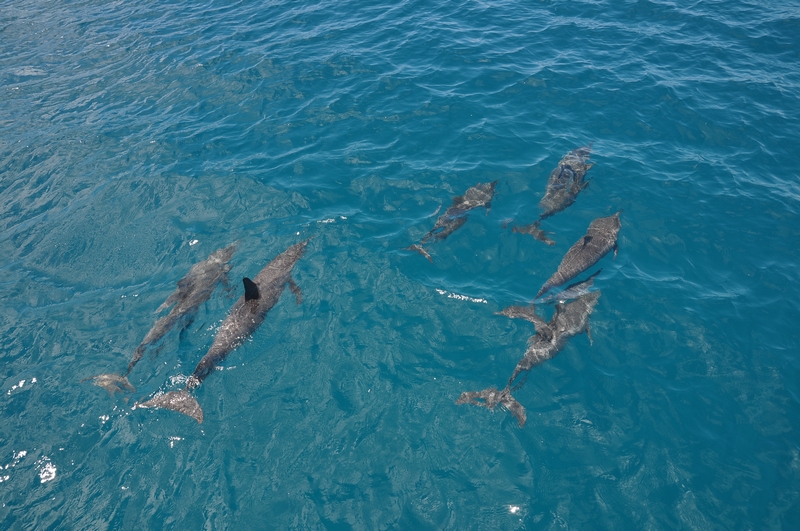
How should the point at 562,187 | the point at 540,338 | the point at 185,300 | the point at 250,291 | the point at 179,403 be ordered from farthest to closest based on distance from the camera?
the point at 562,187, the point at 185,300, the point at 250,291, the point at 540,338, the point at 179,403

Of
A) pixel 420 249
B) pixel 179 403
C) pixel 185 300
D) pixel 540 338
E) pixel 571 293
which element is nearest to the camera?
pixel 179 403

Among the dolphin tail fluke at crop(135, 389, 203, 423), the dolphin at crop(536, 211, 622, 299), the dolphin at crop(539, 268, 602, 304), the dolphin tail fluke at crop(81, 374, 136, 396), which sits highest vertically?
the dolphin tail fluke at crop(81, 374, 136, 396)

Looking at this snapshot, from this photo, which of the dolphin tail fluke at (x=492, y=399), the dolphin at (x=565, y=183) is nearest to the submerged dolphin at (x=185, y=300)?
the dolphin tail fluke at (x=492, y=399)

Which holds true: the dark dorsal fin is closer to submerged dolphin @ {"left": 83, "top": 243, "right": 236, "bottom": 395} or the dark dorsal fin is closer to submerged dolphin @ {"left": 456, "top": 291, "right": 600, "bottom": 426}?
submerged dolphin @ {"left": 83, "top": 243, "right": 236, "bottom": 395}

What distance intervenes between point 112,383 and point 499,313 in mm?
11985

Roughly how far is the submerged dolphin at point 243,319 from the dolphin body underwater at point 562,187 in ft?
28.5

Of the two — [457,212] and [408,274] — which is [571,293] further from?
[408,274]

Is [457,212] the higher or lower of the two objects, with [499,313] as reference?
higher

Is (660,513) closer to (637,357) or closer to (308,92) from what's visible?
(637,357)

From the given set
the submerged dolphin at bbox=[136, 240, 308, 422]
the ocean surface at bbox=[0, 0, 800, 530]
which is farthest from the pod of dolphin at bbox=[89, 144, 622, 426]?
the ocean surface at bbox=[0, 0, 800, 530]

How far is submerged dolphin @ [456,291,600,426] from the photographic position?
1159 cm

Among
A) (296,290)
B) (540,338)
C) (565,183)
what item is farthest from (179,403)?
(565,183)

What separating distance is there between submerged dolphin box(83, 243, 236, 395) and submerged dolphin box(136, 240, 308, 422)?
1248mm

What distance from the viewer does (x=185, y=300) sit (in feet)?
47.4
